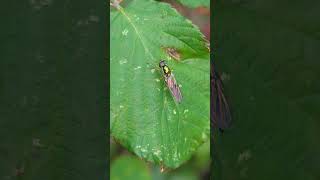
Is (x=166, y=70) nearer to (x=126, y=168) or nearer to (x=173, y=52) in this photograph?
(x=173, y=52)

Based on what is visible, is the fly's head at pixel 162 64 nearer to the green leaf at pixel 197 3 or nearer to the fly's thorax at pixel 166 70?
the fly's thorax at pixel 166 70
